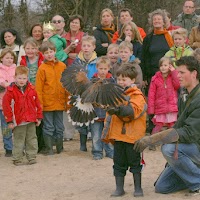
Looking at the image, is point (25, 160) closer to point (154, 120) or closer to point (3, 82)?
point (3, 82)

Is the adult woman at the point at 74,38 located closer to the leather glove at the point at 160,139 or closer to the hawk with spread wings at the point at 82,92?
the hawk with spread wings at the point at 82,92

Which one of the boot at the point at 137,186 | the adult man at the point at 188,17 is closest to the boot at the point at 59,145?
the boot at the point at 137,186

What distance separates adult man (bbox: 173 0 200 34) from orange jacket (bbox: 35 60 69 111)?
2.84m

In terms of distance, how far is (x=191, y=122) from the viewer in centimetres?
488

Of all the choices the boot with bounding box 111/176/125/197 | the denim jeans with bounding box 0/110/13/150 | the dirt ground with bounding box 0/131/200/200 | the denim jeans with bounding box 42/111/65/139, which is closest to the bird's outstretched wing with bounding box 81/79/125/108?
the boot with bounding box 111/176/125/197

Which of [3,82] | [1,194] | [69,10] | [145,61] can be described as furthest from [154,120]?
[69,10]

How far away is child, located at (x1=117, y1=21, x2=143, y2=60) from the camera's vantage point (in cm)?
799

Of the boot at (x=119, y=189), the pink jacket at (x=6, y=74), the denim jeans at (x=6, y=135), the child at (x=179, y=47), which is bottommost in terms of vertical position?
the boot at (x=119, y=189)

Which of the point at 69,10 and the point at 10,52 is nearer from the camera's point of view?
the point at 10,52

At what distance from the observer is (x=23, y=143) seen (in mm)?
6863

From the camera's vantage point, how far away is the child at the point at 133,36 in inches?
314

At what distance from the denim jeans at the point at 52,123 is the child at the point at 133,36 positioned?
5.45ft

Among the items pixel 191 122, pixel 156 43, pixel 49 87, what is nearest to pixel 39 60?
pixel 49 87

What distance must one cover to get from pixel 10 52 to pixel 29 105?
3.30ft
